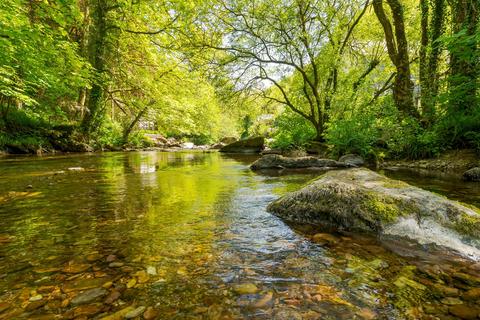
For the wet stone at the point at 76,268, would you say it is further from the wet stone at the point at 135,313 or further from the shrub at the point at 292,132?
the shrub at the point at 292,132

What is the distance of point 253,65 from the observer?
43.4 ft

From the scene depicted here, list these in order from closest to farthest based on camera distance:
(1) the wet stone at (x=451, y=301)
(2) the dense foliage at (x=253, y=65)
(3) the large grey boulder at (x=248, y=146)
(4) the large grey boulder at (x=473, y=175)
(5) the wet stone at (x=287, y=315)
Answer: (5) the wet stone at (x=287, y=315) → (1) the wet stone at (x=451, y=301) → (4) the large grey boulder at (x=473, y=175) → (2) the dense foliage at (x=253, y=65) → (3) the large grey boulder at (x=248, y=146)

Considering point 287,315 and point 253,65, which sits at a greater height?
point 253,65

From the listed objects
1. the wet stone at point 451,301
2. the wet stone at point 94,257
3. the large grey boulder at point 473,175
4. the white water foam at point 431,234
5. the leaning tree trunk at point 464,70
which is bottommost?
the wet stone at point 451,301

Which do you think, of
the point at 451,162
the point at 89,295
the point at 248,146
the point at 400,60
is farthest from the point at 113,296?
the point at 248,146

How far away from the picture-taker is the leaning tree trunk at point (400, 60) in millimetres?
10117

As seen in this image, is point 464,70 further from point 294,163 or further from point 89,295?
point 89,295

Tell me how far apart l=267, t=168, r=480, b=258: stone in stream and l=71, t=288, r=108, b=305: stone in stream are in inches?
83.2

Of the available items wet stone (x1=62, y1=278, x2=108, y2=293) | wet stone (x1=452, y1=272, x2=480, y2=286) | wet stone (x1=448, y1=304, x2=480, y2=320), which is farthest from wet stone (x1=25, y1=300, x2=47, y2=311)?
wet stone (x1=452, y1=272, x2=480, y2=286)

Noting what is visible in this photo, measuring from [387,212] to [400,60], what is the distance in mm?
10435

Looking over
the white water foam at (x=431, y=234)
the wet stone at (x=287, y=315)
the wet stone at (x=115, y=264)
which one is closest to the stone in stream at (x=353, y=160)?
the white water foam at (x=431, y=234)

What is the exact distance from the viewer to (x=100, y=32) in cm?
1393

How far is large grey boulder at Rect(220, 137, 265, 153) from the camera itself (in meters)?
19.7

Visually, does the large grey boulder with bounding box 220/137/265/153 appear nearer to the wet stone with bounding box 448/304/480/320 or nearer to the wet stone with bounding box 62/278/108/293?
the wet stone with bounding box 62/278/108/293
